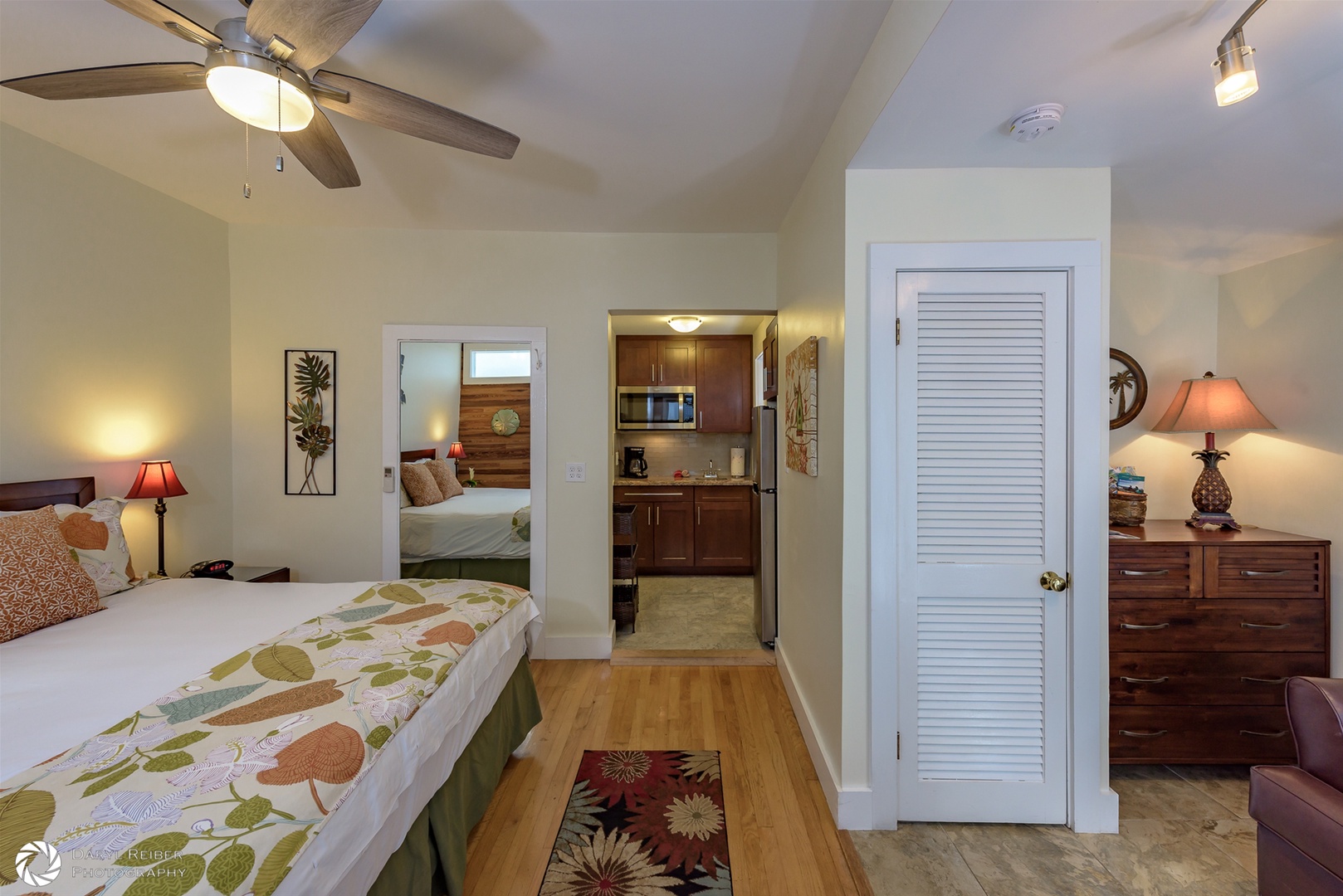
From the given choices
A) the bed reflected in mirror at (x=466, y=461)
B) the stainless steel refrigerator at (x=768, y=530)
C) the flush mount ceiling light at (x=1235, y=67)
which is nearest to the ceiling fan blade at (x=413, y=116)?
the bed reflected in mirror at (x=466, y=461)

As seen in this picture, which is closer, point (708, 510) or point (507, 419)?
point (507, 419)

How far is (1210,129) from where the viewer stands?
167 cm

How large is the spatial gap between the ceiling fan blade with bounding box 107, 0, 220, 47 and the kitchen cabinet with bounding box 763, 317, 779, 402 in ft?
9.01

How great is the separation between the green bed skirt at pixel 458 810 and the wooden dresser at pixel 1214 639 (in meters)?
2.43

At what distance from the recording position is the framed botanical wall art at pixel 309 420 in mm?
3311

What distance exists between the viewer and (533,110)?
2055 millimetres

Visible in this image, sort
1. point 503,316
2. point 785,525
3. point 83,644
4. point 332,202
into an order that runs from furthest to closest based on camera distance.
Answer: point 503,316
point 785,525
point 332,202
point 83,644

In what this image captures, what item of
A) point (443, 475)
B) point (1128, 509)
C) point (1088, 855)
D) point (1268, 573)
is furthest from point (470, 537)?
point (1268, 573)

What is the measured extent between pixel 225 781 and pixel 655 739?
6.09 ft

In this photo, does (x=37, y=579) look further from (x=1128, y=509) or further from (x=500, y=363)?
(x=1128, y=509)

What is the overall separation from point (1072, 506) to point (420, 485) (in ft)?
10.8

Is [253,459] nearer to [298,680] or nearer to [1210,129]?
[298,680]

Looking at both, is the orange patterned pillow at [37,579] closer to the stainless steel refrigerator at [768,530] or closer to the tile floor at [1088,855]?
the tile floor at [1088,855]

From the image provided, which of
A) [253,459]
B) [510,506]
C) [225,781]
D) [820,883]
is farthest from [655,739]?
[253,459]
